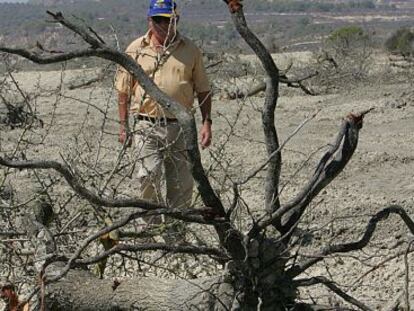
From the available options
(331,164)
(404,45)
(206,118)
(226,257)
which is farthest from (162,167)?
(404,45)

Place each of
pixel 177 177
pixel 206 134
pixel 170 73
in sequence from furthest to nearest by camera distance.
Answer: pixel 206 134, pixel 170 73, pixel 177 177

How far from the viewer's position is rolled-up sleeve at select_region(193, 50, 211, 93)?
6348mm

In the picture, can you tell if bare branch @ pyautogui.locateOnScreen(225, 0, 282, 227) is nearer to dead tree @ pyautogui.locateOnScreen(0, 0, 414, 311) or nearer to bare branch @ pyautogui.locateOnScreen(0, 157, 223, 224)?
dead tree @ pyautogui.locateOnScreen(0, 0, 414, 311)

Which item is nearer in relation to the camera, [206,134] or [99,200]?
[99,200]

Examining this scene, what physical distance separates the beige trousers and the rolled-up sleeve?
354 millimetres

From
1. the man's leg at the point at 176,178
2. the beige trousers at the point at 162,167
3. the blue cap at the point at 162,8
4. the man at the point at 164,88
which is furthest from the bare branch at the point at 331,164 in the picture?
the blue cap at the point at 162,8

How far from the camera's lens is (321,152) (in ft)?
36.0

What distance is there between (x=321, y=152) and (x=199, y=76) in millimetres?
4797

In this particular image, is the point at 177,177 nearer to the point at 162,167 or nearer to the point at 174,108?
the point at 162,167

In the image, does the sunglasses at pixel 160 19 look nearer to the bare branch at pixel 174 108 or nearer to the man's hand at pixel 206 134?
the man's hand at pixel 206 134

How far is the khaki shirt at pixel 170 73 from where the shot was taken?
244 inches

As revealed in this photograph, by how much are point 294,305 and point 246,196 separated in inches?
184

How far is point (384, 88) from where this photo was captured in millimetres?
16844

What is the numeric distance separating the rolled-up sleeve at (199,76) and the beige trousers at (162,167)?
0.35 metres
